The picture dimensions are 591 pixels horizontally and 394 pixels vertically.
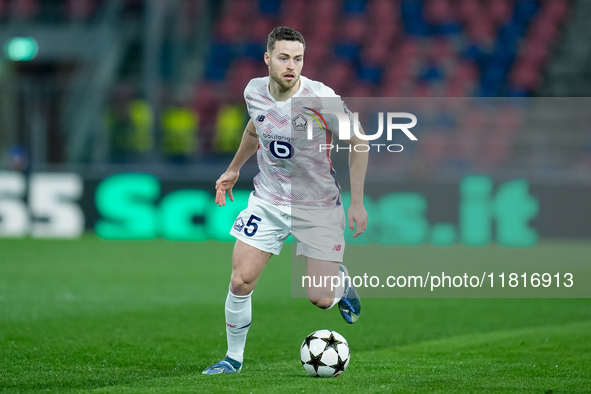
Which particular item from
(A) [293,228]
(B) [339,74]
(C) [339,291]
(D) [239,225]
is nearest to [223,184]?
(D) [239,225]

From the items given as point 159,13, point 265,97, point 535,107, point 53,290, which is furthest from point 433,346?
point 159,13

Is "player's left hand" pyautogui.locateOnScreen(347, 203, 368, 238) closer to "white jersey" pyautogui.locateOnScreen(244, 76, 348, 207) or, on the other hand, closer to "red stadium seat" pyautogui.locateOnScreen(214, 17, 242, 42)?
"white jersey" pyautogui.locateOnScreen(244, 76, 348, 207)

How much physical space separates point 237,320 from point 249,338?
182 cm

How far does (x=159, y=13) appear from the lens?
1744cm

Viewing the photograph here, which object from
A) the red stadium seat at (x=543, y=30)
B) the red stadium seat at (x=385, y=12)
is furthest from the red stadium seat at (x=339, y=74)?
the red stadium seat at (x=543, y=30)

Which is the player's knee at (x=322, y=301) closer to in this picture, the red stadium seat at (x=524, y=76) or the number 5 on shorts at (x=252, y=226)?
the number 5 on shorts at (x=252, y=226)

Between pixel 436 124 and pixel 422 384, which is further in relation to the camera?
pixel 436 124

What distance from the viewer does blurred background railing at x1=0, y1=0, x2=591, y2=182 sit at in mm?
15219

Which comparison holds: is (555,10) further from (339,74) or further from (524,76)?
(339,74)

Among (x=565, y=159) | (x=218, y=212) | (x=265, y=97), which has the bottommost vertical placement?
(x=218, y=212)

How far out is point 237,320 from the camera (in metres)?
5.88

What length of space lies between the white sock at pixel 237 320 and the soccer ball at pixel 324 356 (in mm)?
442

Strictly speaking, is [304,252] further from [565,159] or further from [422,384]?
[565,159]

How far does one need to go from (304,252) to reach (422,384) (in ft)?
3.67
